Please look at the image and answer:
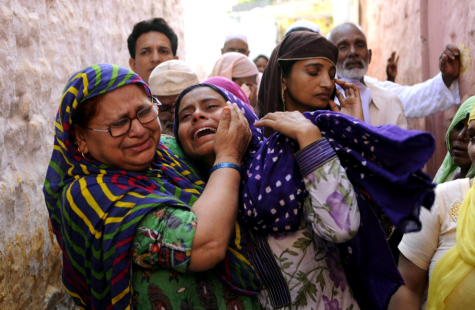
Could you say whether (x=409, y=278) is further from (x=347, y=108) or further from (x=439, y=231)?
(x=347, y=108)

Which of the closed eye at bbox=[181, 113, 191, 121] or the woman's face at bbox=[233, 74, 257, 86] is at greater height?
the closed eye at bbox=[181, 113, 191, 121]

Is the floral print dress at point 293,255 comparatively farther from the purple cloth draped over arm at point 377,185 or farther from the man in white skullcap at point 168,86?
the man in white skullcap at point 168,86

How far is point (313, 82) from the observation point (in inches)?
91.8

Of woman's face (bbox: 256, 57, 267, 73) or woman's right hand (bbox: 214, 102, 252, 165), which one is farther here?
woman's face (bbox: 256, 57, 267, 73)

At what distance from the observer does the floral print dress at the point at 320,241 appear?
1.46m

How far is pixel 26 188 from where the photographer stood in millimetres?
2600

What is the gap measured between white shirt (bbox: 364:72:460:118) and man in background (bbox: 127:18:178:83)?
6.69 ft

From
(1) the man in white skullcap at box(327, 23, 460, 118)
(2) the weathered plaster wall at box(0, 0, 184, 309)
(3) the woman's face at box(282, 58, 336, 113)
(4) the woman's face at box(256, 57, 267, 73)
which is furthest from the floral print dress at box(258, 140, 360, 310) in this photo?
(4) the woman's face at box(256, 57, 267, 73)

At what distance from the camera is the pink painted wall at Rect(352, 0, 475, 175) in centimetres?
332

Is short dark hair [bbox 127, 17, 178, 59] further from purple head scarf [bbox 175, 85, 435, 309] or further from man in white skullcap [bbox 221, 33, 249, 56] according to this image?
purple head scarf [bbox 175, 85, 435, 309]

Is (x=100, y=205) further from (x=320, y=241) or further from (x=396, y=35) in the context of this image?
(x=396, y=35)

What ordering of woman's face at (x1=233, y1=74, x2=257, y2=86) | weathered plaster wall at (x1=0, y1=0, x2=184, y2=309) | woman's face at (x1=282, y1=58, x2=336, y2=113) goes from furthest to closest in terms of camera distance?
woman's face at (x1=233, y1=74, x2=257, y2=86), weathered plaster wall at (x1=0, y1=0, x2=184, y2=309), woman's face at (x1=282, y1=58, x2=336, y2=113)

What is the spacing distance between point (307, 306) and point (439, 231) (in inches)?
34.2

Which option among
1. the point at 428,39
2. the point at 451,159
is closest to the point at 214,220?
the point at 451,159
